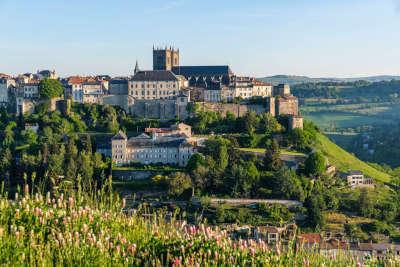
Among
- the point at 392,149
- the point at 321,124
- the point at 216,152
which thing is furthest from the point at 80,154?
the point at 321,124

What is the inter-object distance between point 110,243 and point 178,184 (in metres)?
26.3

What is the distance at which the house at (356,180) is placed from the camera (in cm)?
3781

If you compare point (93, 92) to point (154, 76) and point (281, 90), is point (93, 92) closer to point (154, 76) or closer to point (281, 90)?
point (154, 76)

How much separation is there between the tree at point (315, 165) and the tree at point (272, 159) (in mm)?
1595

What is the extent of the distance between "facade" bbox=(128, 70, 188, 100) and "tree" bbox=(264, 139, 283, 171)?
12932mm

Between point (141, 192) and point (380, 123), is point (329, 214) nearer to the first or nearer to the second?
point (141, 192)

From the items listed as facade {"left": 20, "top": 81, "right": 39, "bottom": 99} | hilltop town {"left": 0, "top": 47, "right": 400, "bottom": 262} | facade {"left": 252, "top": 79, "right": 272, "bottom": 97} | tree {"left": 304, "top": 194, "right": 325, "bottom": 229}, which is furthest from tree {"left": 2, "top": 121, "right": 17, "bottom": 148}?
tree {"left": 304, "top": 194, "right": 325, "bottom": 229}

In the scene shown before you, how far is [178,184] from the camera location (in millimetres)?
33719

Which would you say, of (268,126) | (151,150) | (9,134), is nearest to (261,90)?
(268,126)

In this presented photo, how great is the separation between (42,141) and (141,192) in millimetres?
8727

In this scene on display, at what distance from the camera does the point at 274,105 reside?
45.4m

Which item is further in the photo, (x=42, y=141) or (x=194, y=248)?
(x=42, y=141)

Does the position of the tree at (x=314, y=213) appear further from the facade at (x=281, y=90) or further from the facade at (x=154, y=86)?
the facade at (x=281, y=90)

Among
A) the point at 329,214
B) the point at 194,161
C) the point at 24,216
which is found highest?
the point at 24,216
